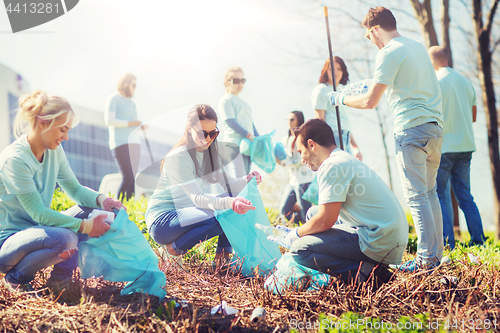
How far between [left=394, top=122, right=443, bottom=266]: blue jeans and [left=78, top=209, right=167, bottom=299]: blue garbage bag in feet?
5.68

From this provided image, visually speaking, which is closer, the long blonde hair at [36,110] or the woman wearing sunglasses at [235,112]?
the long blonde hair at [36,110]

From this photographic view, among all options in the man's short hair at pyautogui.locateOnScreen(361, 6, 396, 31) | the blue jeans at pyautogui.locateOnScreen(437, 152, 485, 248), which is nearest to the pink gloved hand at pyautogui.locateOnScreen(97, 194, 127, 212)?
the man's short hair at pyautogui.locateOnScreen(361, 6, 396, 31)

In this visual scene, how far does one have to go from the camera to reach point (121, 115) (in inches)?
186

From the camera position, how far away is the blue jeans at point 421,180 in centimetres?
261

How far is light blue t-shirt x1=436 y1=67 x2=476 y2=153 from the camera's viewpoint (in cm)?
389

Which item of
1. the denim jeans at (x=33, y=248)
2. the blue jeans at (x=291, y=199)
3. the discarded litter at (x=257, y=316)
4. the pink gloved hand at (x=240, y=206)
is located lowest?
the blue jeans at (x=291, y=199)

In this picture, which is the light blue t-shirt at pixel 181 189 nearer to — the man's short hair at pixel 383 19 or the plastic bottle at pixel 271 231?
the plastic bottle at pixel 271 231

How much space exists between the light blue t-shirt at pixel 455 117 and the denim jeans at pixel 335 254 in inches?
85.9

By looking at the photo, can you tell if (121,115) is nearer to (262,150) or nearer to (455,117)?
(262,150)

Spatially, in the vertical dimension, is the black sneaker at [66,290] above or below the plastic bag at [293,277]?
above

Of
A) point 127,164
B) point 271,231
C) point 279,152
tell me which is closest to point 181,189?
point 271,231

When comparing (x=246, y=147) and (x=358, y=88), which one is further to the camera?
(x=246, y=147)

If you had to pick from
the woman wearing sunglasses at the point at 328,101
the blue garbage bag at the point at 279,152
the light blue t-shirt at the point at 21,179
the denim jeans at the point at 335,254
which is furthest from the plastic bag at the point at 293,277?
the blue garbage bag at the point at 279,152

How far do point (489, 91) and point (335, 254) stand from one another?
5859 mm
